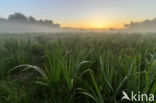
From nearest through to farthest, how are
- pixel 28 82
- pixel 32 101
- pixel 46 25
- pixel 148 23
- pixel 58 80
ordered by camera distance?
1. pixel 32 101
2. pixel 58 80
3. pixel 28 82
4. pixel 148 23
5. pixel 46 25

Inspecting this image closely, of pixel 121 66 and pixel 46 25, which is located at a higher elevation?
pixel 46 25

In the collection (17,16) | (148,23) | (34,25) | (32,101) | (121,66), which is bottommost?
(32,101)

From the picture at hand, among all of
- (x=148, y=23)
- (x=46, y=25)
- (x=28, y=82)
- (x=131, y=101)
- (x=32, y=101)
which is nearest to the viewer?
(x=131, y=101)

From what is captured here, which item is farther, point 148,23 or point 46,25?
point 46,25

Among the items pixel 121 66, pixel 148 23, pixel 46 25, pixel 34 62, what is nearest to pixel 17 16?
pixel 46 25

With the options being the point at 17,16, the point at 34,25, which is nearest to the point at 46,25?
the point at 34,25

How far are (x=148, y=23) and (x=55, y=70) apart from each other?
2404cm

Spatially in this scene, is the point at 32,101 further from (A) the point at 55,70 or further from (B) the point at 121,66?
(B) the point at 121,66

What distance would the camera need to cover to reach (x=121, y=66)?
954 mm

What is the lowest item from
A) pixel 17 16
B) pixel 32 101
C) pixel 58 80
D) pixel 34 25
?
pixel 32 101

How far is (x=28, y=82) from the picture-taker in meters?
1.10

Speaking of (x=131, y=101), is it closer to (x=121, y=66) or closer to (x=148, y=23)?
(x=121, y=66)

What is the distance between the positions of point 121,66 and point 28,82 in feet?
3.90

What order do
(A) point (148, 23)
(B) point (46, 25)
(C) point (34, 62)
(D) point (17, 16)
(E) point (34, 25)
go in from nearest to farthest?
(C) point (34, 62), (A) point (148, 23), (D) point (17, 16), (E) point (34, 25), (B) point (46, 25)
